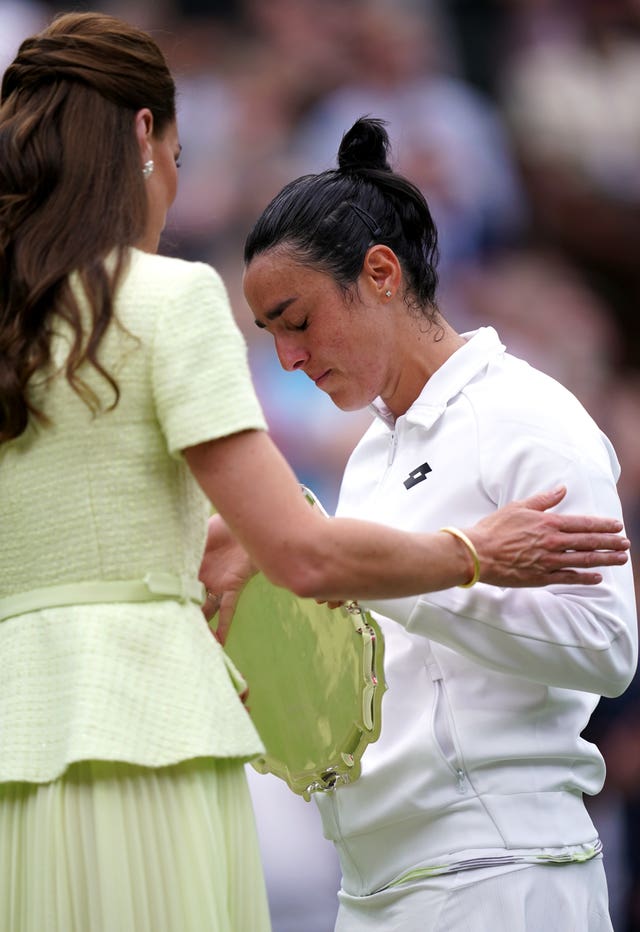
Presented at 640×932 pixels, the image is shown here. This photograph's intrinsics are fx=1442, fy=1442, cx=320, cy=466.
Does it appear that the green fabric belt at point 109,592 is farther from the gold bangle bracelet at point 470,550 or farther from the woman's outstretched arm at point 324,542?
the gold bangle bracelet at point 470,550

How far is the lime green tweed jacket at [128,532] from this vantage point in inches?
65.1

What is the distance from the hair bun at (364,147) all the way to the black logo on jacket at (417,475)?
2.01ft

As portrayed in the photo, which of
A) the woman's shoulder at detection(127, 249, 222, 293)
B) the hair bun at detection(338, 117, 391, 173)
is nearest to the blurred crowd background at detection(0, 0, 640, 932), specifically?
the hair bun at detection(338, 117, 391, 173)

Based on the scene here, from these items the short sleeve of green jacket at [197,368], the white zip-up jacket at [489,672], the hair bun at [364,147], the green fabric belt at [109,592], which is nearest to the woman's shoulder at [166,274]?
the short sleeve of green jacket at [197,368]

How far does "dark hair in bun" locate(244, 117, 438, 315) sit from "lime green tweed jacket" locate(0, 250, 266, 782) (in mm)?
838

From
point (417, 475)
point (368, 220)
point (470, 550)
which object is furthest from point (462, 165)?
point (470, 550)

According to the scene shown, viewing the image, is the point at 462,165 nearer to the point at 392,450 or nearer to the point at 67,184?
the point at 392,450

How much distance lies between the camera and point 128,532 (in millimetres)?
1705

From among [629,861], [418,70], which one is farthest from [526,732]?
[418,70]

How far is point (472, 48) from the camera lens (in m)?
4.84

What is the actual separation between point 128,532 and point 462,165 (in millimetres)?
3293

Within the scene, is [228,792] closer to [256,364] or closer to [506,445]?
[506,445]

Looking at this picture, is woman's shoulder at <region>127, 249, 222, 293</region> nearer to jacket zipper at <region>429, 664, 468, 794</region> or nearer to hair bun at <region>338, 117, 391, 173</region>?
jacket zipper at <region>429, 664, 468, 794</region>

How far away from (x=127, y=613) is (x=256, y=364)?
2.72 meters
